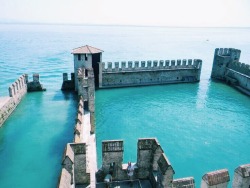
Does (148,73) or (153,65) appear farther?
(148,73)

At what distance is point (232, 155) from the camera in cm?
1902

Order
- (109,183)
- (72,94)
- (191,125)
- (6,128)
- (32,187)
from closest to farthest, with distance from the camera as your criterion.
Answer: (109,183) < (32,187) < (6,128) < (191,125) < (72,94)

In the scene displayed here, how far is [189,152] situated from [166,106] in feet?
32.1

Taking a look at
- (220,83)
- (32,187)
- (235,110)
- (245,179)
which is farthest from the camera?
(220,83)

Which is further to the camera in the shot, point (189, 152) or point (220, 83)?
point (220, 83)

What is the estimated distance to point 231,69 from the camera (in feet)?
125

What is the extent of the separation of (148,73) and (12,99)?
18.3 m

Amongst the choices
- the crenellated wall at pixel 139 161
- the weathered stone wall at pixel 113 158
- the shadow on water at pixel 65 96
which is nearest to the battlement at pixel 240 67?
the shadow on water at pixel 65 96

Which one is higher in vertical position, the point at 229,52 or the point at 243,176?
the point at 229,52

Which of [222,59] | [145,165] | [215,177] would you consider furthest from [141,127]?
Result: [222,59]

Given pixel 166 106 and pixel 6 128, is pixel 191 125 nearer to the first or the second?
→ pixel 166 106

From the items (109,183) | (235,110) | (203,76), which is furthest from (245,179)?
(203,76)

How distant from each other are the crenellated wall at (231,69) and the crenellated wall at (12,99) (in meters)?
29.4

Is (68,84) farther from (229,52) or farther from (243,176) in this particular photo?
(243,176)
